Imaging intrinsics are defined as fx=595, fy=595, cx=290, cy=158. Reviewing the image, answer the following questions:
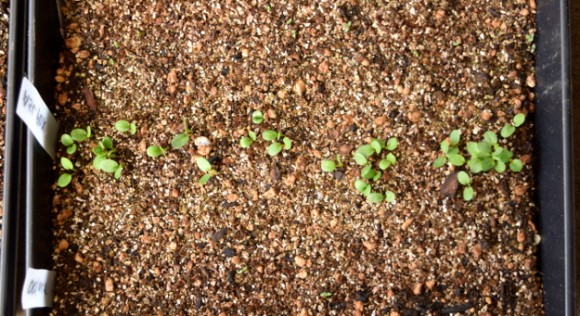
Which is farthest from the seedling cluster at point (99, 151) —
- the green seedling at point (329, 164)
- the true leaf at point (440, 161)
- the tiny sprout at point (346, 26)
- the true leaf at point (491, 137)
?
the true leaf at point (491, 137)

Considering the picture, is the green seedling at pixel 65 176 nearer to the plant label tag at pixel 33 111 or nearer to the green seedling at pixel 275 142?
the plant label tag at pixel 33 111

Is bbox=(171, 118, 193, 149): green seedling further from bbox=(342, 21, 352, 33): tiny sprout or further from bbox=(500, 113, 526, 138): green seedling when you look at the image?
bbox=(500, 113, 526, 138): green seedling

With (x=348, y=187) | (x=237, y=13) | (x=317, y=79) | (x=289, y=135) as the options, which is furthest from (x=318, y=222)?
(x=237, y=13)

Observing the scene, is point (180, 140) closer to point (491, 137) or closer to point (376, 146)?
point (376, 146)

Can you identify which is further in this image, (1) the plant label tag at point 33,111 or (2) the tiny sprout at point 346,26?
(2) the tiny sprout at point 346,26

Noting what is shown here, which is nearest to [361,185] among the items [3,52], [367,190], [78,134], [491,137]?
[367,190]

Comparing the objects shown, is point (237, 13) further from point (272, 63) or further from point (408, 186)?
point (408, 186)
